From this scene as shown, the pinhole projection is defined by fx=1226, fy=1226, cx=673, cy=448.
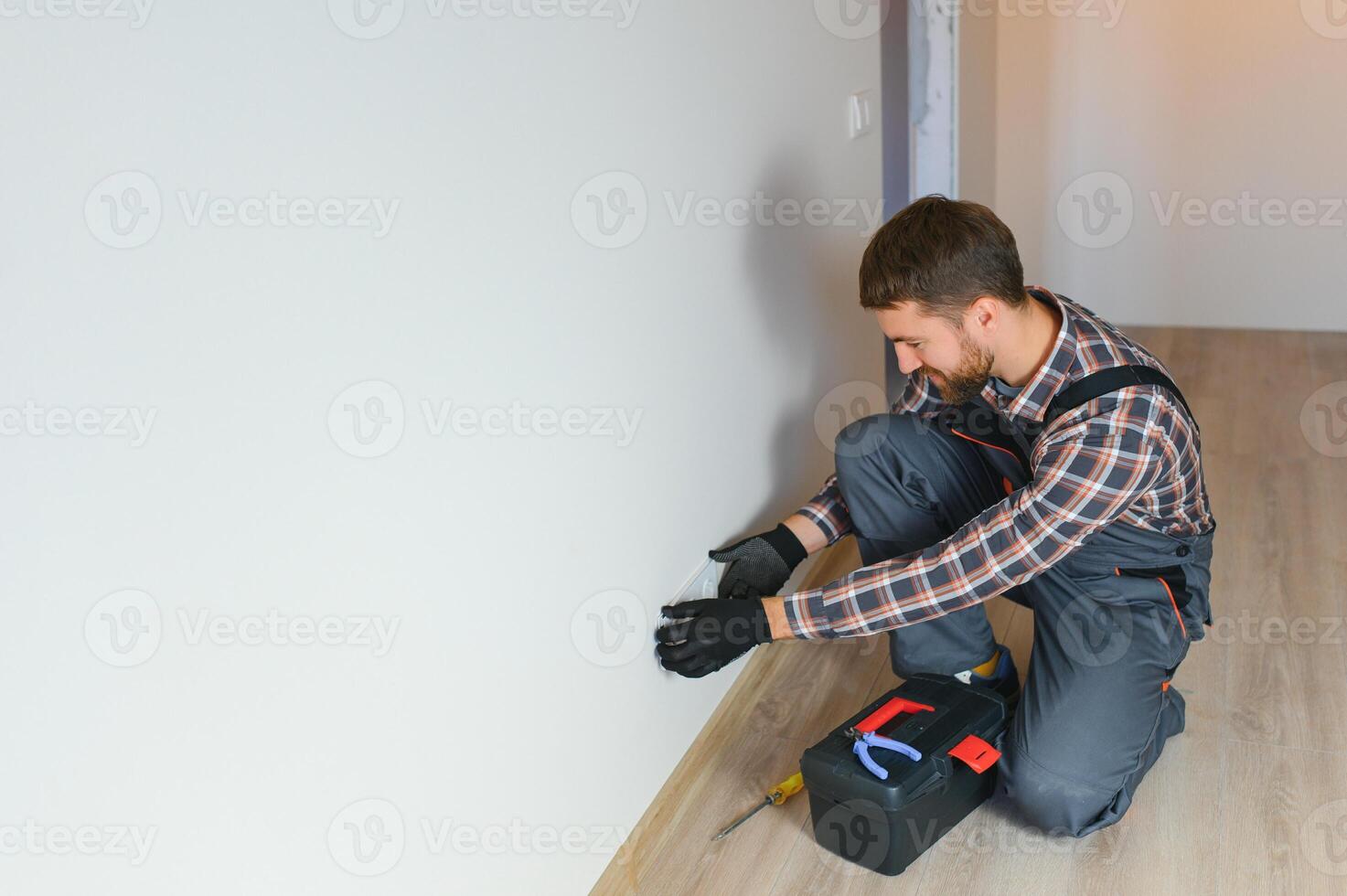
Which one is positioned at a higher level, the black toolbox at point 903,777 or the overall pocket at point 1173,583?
the overall pocket at point 1173,583

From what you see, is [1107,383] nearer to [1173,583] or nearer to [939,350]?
[939,350]

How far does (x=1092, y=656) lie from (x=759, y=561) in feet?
1.78

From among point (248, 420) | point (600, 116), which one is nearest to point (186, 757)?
point (248, 420)

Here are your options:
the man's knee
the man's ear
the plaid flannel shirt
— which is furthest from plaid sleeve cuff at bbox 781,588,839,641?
the man's ear

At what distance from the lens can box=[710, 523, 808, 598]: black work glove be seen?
203 cm

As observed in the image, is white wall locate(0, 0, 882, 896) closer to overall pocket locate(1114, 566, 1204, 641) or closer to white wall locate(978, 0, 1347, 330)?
overall pocket locate(1114, 566, 1204, 641)

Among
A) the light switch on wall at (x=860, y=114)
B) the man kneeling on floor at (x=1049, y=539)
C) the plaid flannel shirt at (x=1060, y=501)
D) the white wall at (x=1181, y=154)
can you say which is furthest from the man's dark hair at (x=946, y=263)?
the white wall at (x=1181, y=154)

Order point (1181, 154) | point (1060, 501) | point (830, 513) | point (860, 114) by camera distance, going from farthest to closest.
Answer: point (1181, 154) → point (860, 114) → point (830, 513) → point (1060, 501)

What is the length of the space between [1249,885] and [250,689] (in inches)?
53.9

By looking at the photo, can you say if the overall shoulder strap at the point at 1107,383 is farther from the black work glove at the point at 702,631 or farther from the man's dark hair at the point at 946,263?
the black work glove at the point at 702,631

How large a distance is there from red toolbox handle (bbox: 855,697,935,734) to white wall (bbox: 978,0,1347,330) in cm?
271

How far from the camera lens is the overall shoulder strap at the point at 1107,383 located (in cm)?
170

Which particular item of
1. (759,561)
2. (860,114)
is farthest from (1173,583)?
(860,114)

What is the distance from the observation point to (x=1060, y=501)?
66.2 inches
